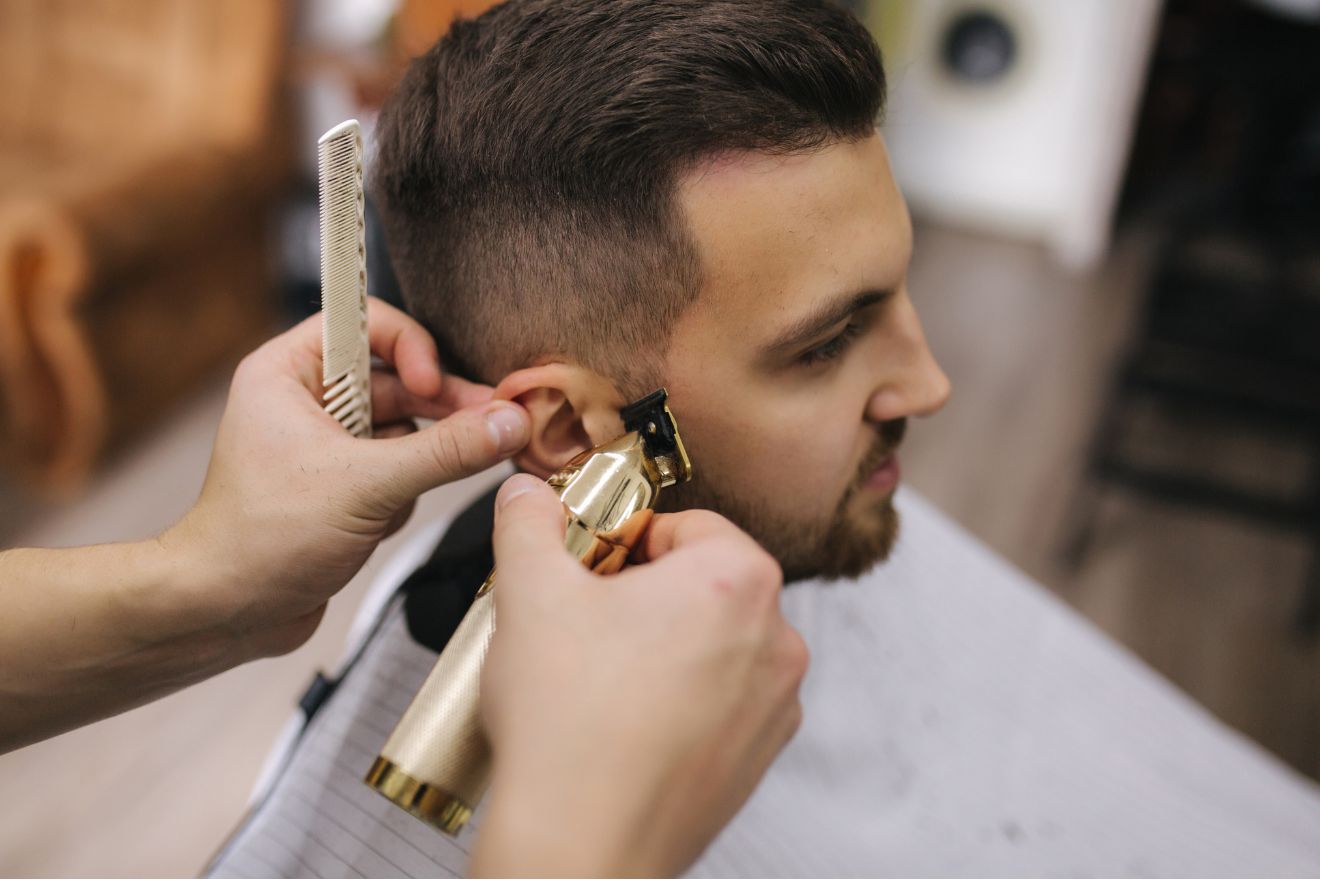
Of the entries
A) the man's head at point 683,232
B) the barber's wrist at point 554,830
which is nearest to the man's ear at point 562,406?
the man's head at point 683,232

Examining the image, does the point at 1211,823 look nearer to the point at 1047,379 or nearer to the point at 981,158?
the point at 1047,379

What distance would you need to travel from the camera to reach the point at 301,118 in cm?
318

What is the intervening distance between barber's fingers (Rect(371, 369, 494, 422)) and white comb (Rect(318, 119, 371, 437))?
0.08m

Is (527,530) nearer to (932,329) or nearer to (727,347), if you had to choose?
(727,347)

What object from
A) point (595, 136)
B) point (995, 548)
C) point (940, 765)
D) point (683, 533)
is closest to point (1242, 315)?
point (995, 548)

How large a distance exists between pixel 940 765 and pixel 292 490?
95 centimetres

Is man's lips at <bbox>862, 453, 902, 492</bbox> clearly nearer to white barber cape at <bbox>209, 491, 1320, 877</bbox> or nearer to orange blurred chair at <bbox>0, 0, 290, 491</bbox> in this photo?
white barber cape at <bbox>209, 491, 1320, 877</bbox>

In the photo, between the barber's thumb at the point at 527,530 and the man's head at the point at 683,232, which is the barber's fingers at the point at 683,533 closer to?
the barber's thumb at the point at 527,530

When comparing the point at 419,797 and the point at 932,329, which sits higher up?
the point at 419,797

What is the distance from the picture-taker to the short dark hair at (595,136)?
2.80 feet

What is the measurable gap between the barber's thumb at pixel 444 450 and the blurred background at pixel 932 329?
503mm

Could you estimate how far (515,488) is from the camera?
0.71m

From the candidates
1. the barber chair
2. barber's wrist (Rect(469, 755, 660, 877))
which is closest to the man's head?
barber's wrist (Rect(469, 755, 660, 877))

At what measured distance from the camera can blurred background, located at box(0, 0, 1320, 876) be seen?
5.42 feet
